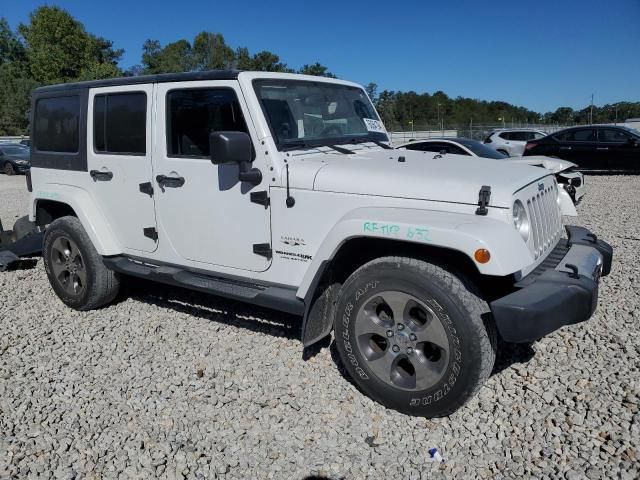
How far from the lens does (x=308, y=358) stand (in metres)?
3.92

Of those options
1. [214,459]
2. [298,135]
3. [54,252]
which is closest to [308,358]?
[214,459]

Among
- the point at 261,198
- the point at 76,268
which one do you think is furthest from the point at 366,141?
the point at 76,268

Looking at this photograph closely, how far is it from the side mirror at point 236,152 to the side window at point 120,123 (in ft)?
3.58

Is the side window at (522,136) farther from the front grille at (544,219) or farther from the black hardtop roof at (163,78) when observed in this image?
the black hardtop roof at (163,78)

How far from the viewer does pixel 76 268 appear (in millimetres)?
4855

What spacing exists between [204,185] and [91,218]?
4.56 feet

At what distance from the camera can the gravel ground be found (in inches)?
109

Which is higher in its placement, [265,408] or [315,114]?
[315,114]

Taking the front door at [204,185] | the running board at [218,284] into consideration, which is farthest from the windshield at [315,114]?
the running board at [218,284]

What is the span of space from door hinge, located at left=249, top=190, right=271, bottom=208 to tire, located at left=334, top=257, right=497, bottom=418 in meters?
0.79

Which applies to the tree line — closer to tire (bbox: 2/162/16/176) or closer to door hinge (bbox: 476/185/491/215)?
tire (bbox: 2/162/16/176)

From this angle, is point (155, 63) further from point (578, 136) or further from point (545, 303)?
point (545, 303)

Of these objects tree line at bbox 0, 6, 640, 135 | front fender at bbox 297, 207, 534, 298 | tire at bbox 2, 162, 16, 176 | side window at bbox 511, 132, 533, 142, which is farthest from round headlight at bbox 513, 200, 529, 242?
tree line at bbox 0, 6, 640, 135

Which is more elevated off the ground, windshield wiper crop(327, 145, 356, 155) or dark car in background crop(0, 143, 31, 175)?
windshield wiper crop(327, 145, 356, 155)
